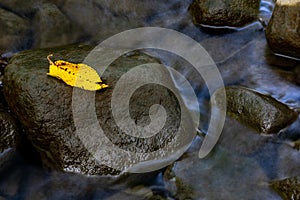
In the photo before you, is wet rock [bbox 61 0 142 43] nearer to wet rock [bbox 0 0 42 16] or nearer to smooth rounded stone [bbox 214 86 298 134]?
wet rock [bbox 0 0 42 16]

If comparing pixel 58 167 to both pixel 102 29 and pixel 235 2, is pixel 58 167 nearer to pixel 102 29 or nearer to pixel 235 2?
pixel 102 29

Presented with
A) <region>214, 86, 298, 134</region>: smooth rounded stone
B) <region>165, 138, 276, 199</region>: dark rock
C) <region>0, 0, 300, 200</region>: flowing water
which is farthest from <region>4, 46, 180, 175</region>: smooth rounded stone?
<region>214, 86, 298, 134</region>: smooth rounded stone

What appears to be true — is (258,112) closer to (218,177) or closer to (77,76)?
(218,177)

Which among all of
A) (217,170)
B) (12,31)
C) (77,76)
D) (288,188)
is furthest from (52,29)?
(288,188)

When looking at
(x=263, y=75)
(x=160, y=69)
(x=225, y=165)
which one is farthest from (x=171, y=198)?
(x=263, y=75)

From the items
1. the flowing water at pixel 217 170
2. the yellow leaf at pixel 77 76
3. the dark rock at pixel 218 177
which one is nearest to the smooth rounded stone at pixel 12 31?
the yellow leaf at pixel 77 76

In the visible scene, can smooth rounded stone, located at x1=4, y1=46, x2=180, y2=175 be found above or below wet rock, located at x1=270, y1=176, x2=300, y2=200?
above
